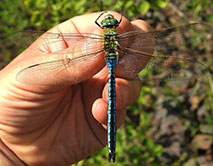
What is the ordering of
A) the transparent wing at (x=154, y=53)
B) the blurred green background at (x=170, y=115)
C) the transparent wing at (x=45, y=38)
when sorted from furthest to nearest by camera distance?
the blurred green background at (x=170, y=115) → the transparent wing at (x=45, y=38) → the transparent wing at (x=154, y=53)

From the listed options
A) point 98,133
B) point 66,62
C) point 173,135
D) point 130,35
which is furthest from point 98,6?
point 173,135

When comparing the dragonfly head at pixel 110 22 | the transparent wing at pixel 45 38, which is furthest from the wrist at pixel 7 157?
the dragonfly head at pixel 110 22

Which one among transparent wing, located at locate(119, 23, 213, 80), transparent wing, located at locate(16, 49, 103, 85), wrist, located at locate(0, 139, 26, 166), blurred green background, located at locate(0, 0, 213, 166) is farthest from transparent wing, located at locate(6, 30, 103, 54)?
wrist, located at locate(0, 139, 26, 166)

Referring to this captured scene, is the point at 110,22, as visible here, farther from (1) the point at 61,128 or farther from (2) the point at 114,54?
(1) the point at 61,128

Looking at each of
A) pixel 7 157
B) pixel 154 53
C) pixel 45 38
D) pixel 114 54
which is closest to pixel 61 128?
pixel 7 157

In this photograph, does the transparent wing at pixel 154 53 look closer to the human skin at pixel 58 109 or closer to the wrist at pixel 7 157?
the human skin at pixel 58 109

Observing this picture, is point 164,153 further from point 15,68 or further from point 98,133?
point 15,68
